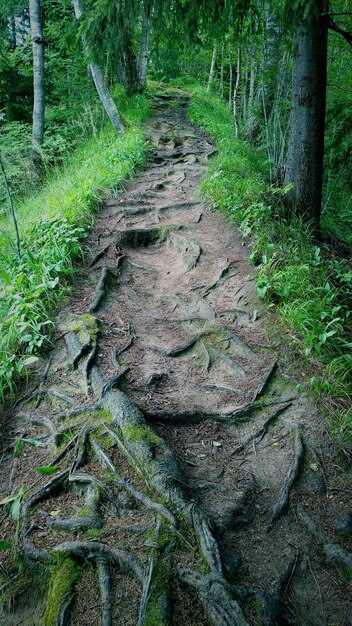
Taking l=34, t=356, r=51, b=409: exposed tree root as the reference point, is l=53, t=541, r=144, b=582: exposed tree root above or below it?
below

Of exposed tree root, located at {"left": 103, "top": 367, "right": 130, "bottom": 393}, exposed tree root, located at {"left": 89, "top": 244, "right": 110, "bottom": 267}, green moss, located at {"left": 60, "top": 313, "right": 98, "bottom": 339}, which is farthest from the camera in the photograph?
exposed tree root, located at {"left": 89, "top": 244, "right": 110, "bottom": 267}

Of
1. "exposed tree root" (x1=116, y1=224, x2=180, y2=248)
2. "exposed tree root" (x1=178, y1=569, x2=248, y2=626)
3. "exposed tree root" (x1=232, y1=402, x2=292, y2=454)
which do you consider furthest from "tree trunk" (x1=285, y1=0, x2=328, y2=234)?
"exposed tree root" (x1=178, y1=569, x2=248, y2=626)

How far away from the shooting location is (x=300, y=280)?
460 cm

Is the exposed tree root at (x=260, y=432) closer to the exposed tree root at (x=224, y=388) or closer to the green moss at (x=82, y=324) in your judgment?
the exposed tree root at (x=224, y=388)

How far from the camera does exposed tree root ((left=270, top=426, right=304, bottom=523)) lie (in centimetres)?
276

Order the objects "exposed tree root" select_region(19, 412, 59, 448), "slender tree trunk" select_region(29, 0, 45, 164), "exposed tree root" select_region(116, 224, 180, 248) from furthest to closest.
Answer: "slender tree trunk" select_region(29, 0, 45, 164) < "exposed tree root" select_region(116, 224, 180, 248) < "exposed tree root" select_region(19, 412, 59, 448)

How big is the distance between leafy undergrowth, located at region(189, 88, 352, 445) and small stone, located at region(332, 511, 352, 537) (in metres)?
0.55

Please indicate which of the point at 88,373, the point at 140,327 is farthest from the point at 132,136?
the point at 88,373

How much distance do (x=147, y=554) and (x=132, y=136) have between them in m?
10.8

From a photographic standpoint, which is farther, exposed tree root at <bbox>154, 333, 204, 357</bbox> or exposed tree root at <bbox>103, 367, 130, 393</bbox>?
exposed tree root at <bbox>154, 333, 204, 357</bbox>

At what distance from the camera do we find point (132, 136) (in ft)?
36.7

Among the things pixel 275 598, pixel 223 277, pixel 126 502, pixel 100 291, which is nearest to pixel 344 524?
pixel 275 598

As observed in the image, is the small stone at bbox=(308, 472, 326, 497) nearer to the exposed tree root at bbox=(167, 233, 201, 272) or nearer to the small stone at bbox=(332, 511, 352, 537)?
the small stone at bbox=(332, 511, 352, 537)

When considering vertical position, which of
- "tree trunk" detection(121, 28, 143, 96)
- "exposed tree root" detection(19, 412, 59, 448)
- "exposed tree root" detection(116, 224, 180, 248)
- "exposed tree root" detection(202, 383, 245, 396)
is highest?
"tree trunk" detection(121, 28, 143, 96)
